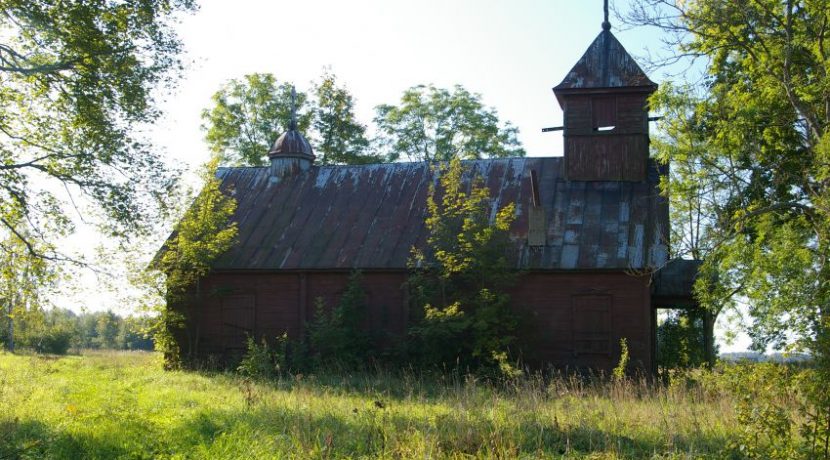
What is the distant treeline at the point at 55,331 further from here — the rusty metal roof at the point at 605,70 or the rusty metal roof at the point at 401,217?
the rusty metal roof at the point at 605,70

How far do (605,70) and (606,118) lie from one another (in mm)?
1414

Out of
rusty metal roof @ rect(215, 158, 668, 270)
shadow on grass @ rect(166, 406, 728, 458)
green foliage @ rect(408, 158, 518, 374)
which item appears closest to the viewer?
shadow on grass @ rect(166, 406, 728, 458)

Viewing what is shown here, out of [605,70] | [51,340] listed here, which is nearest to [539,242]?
[605,70]

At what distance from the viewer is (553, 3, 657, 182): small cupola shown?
22.5 meters

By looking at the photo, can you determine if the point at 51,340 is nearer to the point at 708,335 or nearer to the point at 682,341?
the point at 682,341

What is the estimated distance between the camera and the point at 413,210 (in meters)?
23.1

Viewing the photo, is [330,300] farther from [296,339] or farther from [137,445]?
[137,445]

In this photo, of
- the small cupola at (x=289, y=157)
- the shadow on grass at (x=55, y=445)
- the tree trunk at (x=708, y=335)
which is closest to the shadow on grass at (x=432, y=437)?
the shadow on grass at (x=55, y=445)

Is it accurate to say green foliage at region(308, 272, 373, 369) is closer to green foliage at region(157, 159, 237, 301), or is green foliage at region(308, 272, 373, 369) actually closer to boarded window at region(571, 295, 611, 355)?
green foliage at region(157, 159, 237, 301)

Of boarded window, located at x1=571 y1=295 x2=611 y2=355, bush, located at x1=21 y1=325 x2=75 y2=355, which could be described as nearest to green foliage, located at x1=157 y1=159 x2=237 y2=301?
boarded window, located at x1=571 y1=295 x2=611 y2=355

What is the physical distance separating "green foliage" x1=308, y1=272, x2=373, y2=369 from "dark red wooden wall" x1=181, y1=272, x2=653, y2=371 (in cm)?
106

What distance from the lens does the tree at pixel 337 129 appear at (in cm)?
3706

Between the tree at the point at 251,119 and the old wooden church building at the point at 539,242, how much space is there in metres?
11.7

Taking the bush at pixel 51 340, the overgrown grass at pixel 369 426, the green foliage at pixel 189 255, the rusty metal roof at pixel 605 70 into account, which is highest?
the rusty metal roof at pixel 605 70
